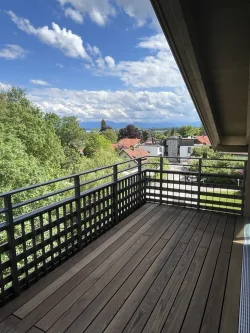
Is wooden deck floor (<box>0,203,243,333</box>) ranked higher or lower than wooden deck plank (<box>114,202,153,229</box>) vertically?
lower

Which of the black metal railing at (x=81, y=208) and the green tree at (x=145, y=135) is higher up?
the green tree at (x=145, y=135)

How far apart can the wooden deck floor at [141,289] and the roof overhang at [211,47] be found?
1.76 meters

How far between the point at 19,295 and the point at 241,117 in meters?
3.50

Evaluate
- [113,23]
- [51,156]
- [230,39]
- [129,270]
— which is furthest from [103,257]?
[113,23]

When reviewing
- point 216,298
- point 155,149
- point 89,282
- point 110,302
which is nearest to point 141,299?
point 110,302

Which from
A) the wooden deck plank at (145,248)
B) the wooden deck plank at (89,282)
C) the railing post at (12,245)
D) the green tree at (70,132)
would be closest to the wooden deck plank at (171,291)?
the wooden deck plank at (145,248)

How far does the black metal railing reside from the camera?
1862mm

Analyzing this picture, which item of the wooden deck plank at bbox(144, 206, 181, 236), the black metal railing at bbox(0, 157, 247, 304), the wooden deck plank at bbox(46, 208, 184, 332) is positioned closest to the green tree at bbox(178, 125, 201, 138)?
the black metal railing at bbox(0, 157, 247, 304)

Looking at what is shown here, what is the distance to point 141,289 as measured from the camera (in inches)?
76.1

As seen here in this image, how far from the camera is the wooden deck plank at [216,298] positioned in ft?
5.13

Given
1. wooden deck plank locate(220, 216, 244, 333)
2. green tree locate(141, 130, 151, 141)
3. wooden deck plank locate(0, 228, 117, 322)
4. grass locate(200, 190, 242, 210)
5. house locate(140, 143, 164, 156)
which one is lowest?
house locate(140, 143, 164, 156)

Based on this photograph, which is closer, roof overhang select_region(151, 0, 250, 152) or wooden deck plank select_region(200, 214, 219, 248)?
roof overhang select_region(151, 0, 250, 152)

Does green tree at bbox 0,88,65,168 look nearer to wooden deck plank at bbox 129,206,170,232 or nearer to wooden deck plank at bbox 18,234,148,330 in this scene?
wooden deck plank at bbox 129,206,170,232

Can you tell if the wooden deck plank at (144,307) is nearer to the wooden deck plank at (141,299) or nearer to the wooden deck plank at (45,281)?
the wooden deck plank at (141,299)
